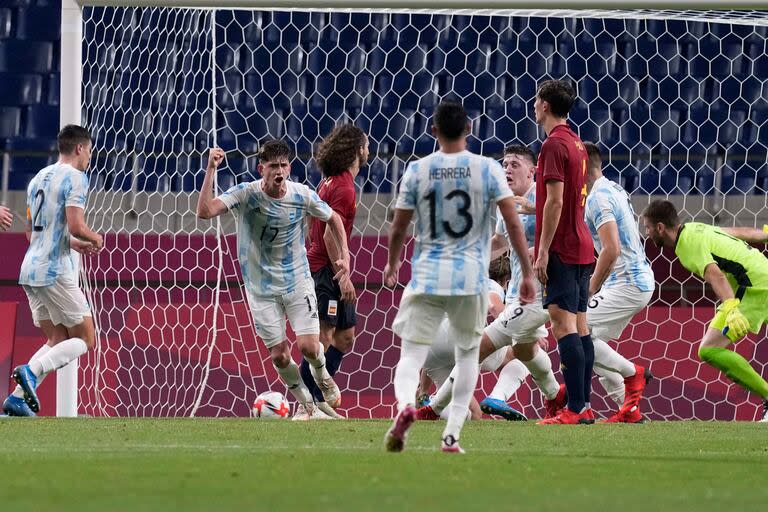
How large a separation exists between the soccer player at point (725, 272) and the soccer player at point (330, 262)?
1813 mm

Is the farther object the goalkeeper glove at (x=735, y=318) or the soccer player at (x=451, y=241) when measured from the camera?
the goalkeeper glove at (x=735, y=318)

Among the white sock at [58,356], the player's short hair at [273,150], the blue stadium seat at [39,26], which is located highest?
the blue stadium seat at [39,26]

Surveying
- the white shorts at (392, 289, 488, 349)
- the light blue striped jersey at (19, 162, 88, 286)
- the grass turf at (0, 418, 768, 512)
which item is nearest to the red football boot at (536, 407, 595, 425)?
the grass turf at (0, 418, 768, 512)

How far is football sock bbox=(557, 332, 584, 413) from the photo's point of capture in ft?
21.5

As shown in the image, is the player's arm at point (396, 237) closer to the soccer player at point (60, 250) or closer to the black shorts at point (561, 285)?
the black shorts at point (561, 285)

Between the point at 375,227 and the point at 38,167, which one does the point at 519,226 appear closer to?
the point at 375,227

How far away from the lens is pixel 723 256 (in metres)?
7.59

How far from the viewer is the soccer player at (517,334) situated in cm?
702

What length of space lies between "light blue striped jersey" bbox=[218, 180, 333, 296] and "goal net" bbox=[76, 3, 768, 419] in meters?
1.64

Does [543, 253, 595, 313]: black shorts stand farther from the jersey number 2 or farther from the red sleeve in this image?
the jersey number 2

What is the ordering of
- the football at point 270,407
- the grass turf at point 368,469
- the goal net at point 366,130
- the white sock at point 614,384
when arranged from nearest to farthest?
the grass turf at point 368,469, the white sock at point 614,384, the football at point 270,407, the goal net at point 366,130

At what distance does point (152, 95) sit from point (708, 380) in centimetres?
527

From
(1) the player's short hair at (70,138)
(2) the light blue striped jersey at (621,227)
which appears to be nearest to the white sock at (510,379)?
(2) the light blue striped jersey at (621,227)

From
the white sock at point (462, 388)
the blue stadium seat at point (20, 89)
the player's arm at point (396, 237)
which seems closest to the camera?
the white sock at point (462, 388)
